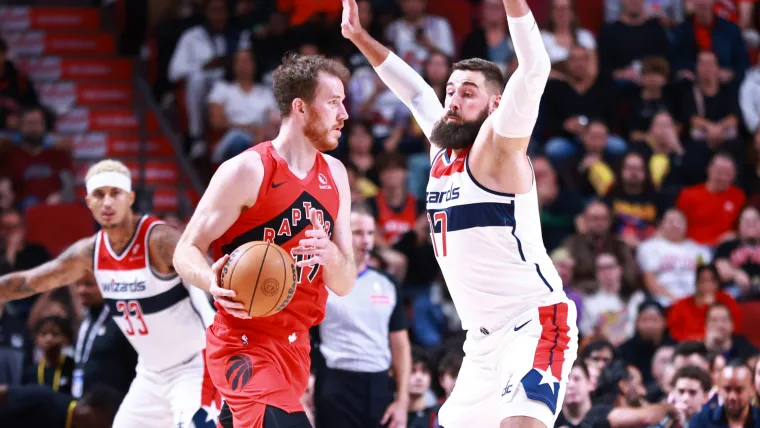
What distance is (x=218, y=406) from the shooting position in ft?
23.8

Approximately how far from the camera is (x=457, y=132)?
602 cm

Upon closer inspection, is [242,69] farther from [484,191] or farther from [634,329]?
[484,191]

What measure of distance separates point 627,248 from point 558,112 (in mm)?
2427

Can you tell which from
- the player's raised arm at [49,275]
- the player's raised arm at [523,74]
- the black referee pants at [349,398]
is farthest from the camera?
the black referee pants at [349,398]

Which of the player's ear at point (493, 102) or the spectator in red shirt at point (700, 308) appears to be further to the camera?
the spectator in red shirt at point (700, 308)

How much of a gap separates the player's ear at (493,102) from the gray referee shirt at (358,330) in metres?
2.72

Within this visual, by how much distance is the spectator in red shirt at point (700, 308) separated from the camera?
11391 millimetres

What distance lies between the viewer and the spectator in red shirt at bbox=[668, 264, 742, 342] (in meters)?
→ 11.4

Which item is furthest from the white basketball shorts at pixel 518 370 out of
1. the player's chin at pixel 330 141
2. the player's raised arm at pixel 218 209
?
the player's raised arm at pixel 218 209

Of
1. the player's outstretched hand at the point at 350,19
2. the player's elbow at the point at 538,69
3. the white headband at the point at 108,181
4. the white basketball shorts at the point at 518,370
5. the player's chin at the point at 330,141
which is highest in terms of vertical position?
the player's outstretched hand at the point at 350,19

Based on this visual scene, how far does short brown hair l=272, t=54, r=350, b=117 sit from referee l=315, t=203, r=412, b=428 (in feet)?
7.85

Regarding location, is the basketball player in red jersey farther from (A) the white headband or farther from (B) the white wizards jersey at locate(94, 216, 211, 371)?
(A) the white headband

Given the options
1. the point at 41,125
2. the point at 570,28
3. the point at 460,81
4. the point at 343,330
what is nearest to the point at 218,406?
the point at 343,330

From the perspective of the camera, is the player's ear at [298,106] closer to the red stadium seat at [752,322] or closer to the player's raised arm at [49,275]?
the player's raised arm at [49,275]
